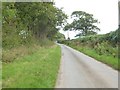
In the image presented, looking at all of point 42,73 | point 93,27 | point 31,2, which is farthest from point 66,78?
point 93,27

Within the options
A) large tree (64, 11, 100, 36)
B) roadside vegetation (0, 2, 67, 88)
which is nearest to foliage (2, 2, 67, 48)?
roadside vegetation (0, 2, 67, 88)

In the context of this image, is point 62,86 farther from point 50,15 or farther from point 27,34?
point 50,15

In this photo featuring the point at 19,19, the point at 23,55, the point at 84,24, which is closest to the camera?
the point at 23,55

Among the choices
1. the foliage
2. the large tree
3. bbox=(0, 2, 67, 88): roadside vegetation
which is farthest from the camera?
the large tree

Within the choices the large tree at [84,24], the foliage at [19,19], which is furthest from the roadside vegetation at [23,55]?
the large tree at [84,24]

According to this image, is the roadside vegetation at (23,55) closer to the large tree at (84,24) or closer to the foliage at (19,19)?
the foliage at (19,19)

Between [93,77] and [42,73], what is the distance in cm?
265

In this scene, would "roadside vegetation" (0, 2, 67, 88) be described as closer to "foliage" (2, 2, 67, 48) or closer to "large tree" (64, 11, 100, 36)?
"foliage" (2, 2, 67, 48)

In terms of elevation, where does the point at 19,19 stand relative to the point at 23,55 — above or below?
above

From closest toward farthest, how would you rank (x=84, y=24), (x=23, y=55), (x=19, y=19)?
(x=23, y=55)
(x=19, y=19)
(x=84, y=24)

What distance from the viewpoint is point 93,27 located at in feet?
348

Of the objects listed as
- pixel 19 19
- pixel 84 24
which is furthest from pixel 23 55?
pixel 84 24

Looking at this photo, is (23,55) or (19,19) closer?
(23,55)

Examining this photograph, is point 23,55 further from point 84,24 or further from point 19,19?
point 84,24
